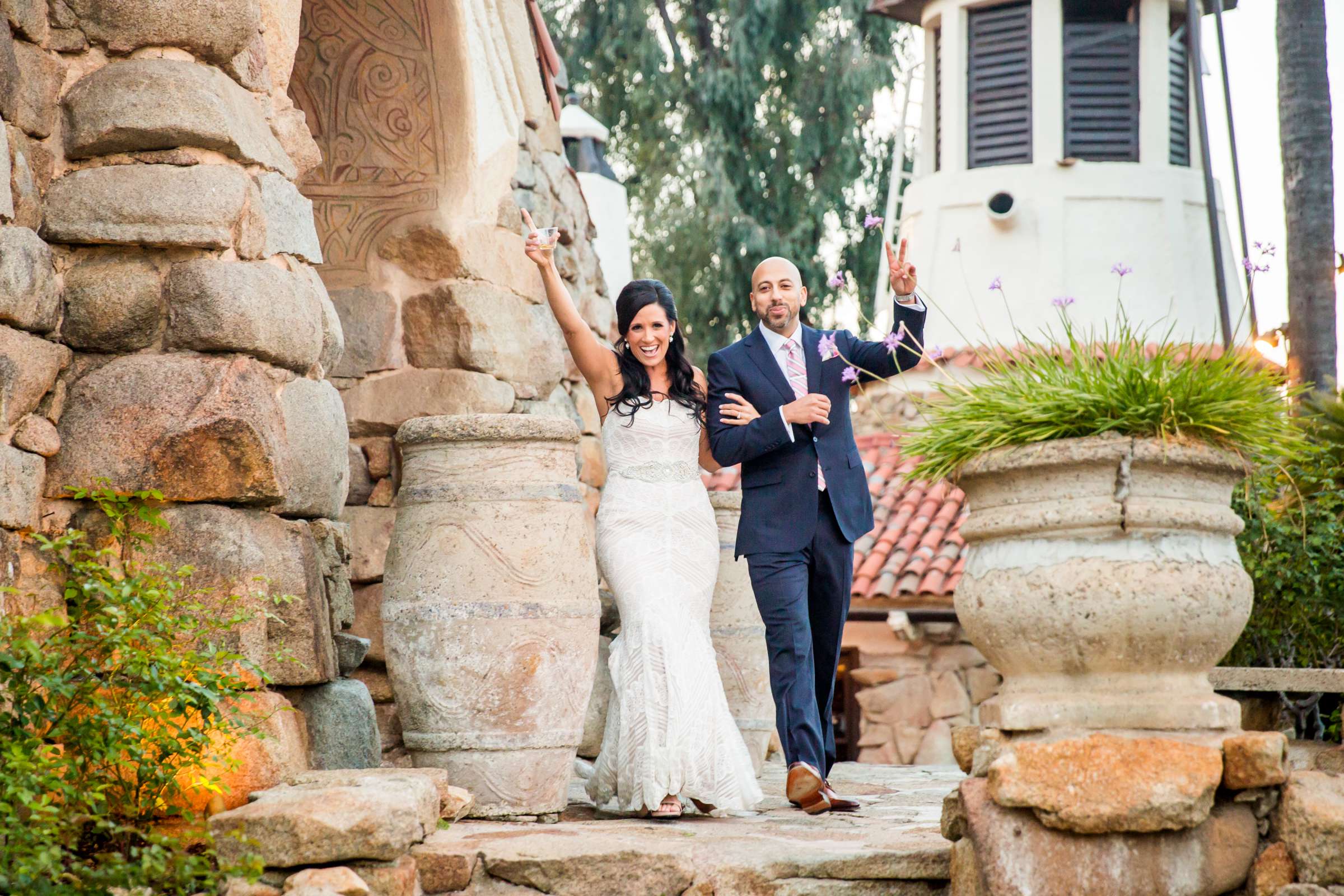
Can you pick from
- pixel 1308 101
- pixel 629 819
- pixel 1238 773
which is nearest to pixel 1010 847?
pixel 1238 773

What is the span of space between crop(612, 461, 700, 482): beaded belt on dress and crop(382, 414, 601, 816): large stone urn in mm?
365

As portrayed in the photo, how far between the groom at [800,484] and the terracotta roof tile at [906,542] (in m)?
5.28

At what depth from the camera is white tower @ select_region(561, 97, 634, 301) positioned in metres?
8.18

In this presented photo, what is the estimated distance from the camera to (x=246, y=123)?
12.9ft

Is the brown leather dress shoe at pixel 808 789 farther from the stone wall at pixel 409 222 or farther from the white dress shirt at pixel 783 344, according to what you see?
the stone wall at pixel 409 222

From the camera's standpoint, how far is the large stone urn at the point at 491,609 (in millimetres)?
3994

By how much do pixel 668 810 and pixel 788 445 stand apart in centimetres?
109

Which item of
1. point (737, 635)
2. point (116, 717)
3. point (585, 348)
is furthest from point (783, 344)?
point (116, 717)

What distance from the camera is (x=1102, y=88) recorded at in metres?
13.7

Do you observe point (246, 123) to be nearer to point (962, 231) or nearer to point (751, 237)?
point (962, 231)

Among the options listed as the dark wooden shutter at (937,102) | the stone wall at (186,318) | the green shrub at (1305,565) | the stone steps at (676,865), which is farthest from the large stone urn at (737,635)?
the dark wooden shutter at (937,102)

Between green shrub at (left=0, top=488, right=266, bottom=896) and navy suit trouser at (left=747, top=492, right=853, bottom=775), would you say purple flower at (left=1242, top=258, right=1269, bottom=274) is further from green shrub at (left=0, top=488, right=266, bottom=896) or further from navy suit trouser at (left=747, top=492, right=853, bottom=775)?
green shrub at (left=0, top=488, right=266, bottom=896)

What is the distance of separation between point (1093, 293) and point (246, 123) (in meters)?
10.7

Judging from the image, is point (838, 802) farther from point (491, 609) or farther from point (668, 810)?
point (491, 609)
